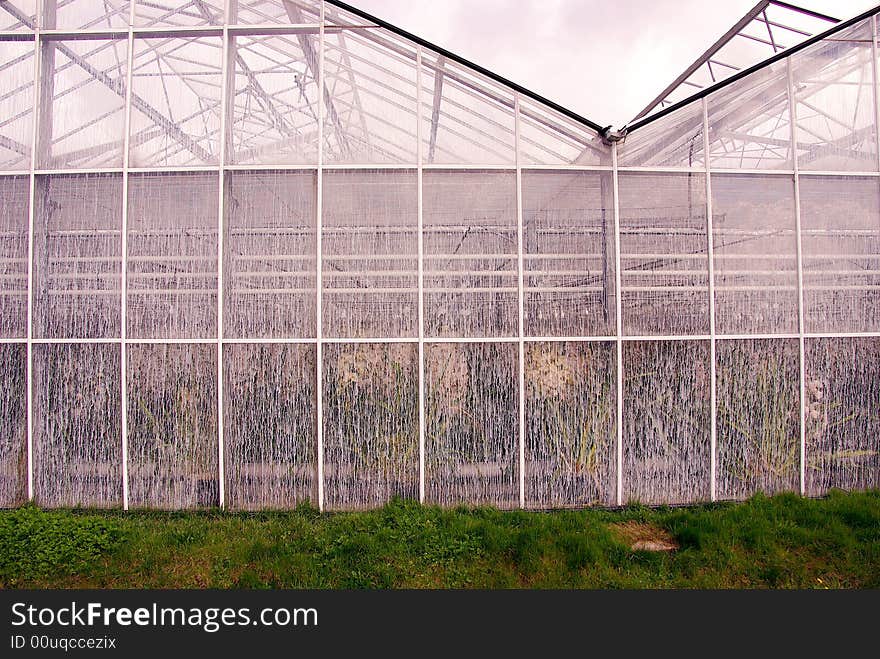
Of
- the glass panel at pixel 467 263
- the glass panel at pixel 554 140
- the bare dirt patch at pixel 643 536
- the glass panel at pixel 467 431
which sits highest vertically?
the glass panel at pixel 554 140

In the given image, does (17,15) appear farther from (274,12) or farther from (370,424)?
(370,424)

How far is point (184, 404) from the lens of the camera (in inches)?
204

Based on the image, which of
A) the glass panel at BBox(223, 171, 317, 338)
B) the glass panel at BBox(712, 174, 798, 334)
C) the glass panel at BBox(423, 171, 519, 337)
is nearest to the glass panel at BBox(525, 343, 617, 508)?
the glass panel at BBox(423, 171, 519, 337)

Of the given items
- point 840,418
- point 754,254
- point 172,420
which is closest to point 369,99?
point 172,420

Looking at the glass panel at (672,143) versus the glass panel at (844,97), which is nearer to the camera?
the glass panel at (672,143)

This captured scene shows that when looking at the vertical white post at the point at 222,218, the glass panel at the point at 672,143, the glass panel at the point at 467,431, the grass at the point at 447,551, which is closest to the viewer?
the grass at the point at 447,551

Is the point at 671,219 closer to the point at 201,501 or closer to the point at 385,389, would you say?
the point at 385,389

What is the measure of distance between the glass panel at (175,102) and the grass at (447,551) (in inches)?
154

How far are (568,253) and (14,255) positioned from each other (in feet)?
20.7

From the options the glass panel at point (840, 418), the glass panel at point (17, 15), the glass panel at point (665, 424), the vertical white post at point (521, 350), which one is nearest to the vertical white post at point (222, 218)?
the glass panel at point (17, 15)

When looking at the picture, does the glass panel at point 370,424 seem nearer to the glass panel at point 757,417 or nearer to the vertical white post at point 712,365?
the vertical white post at point 712,365

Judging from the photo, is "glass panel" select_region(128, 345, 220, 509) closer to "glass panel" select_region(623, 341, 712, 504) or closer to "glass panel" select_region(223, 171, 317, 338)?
"glass panel" select_region(223, 171, 317, 338)

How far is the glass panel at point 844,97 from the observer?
218 inches

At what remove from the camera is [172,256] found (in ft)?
17.1
